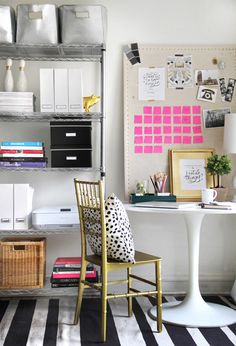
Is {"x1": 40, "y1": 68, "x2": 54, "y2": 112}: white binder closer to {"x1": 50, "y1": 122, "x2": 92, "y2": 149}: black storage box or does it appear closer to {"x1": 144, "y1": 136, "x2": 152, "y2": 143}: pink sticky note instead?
Result: {"x1": 50, "y1": 122, "x2": 92, "y2": 149}: black storage box

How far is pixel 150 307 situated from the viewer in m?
3.55

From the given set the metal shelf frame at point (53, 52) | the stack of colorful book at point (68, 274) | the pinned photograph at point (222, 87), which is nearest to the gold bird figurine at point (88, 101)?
the metal shelf frame at point (53, 52)

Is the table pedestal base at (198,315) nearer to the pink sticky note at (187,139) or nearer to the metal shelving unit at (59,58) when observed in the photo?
the metal shelving unit at (59,58)

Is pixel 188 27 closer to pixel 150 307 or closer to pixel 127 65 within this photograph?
pixel 127 65

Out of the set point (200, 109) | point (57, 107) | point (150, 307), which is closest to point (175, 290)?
point (150, 307)

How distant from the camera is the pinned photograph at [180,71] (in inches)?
154

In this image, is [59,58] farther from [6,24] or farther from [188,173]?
[188,173]

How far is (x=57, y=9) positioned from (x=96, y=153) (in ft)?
3.61

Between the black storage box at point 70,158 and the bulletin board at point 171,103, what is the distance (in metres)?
0.41

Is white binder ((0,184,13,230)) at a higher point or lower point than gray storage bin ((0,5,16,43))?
lower

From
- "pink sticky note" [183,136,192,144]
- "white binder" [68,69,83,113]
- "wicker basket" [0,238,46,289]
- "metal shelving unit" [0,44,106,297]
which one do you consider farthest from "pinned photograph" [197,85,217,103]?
"wicker basket" [0,238,46,289]

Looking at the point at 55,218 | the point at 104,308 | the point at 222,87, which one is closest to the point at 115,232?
the point at 104,308

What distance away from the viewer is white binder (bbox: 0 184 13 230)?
3.51 meters

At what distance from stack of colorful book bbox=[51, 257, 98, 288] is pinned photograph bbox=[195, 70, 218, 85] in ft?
5.44
